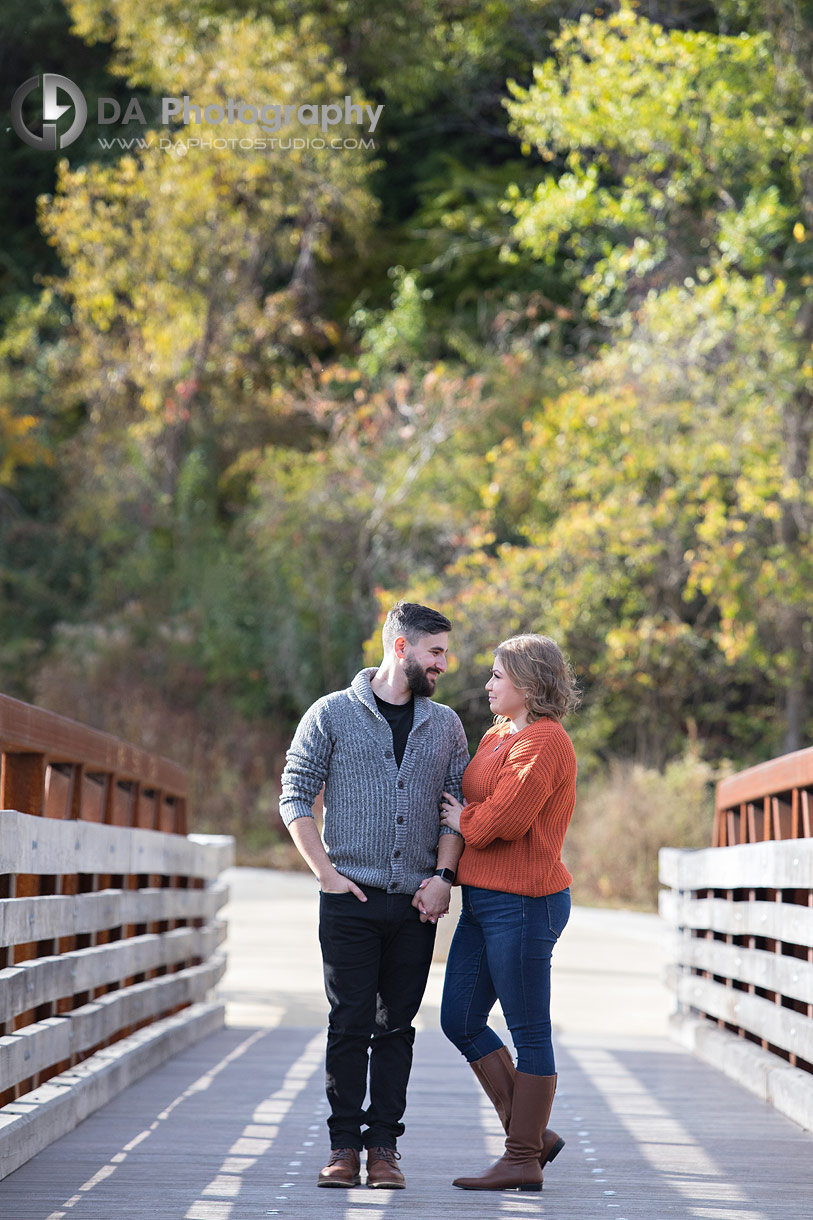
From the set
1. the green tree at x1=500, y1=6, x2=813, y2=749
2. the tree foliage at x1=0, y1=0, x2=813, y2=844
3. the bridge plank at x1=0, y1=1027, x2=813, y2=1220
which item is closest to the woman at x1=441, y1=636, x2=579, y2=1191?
the bridge plank at x1=0, y1=1027, x2=813, y2=1220

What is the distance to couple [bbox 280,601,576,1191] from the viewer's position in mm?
3934

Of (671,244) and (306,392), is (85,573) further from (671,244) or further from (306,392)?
(671,244)

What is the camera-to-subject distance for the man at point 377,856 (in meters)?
3.99

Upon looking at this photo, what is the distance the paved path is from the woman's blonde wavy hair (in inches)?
49.5

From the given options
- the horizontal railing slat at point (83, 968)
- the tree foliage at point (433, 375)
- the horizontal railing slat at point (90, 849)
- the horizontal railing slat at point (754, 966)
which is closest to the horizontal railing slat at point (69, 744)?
the horizontal railing slat at point (90, 849)

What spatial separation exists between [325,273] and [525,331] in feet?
11.1

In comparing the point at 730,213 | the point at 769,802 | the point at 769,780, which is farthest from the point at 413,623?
the point at 730,213

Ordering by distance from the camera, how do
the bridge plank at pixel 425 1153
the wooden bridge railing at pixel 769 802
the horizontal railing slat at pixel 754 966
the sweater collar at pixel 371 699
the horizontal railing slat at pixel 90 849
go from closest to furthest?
the bridge plank at pixel 425 1153
the horizontal railing slat at pixel 90 849
the sweater collar at pixel 371 699
the horizontal railing slat at pixel 754 966
the wooden bridge railing at pixel 769 802

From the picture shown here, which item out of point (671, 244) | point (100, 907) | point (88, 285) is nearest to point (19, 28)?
point (88, 285)

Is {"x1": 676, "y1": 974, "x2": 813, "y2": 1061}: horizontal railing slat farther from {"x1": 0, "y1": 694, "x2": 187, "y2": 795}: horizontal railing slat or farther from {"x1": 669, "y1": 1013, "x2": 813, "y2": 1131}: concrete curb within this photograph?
{"x1": 0, "y1": 694, "x2": 187, "y2": 795}: horizontal railing slat

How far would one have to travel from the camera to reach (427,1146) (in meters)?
4.62

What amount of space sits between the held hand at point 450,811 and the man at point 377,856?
0.03 metres

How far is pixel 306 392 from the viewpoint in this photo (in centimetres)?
2092

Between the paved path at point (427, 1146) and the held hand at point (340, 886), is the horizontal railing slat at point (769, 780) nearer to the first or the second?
the paved path at point (427, 1146)
